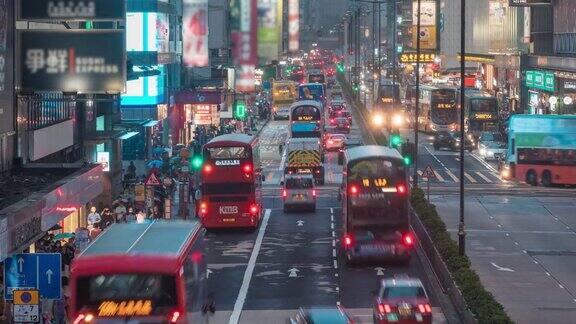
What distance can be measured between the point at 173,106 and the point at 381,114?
27793 millimetres

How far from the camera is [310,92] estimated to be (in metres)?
130

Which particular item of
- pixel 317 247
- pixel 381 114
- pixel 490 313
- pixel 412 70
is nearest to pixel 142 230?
pixel 490 313

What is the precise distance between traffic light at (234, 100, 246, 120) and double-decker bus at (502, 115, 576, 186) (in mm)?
40117

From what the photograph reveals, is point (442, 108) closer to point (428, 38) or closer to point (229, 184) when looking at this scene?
point (428, 38)

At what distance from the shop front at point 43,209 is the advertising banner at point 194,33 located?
59.8m

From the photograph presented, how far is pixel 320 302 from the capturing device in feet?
116

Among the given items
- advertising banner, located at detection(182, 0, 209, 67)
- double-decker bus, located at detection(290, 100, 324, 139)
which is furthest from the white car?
advertising banner, located at detection(182, 0, 209, 67)

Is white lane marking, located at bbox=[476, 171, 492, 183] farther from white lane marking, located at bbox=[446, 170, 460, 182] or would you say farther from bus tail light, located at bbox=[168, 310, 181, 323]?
→ bus tail light, located at bbox=[168, 310, 181, 323]

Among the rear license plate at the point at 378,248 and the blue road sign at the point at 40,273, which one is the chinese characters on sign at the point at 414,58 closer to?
Answer: the rear license plate at the point at 378,248

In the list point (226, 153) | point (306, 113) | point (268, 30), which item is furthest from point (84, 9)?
point (268, 30)

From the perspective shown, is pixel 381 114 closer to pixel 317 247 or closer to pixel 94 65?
pixel 317 247

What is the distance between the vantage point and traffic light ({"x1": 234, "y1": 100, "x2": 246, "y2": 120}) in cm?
10594

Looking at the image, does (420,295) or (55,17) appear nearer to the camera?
(420,295)

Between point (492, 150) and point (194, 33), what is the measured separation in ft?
96.4
